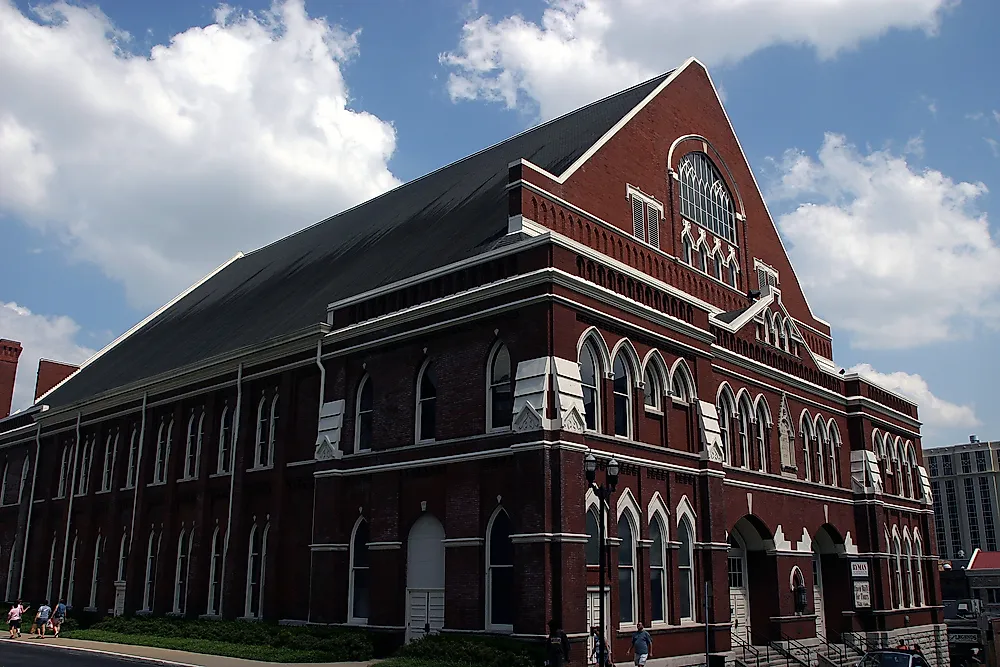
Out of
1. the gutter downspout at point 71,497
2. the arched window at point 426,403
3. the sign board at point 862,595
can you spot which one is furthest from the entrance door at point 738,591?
the gutter downspout at point 71,497

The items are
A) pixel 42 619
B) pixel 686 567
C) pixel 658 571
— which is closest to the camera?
pixel 658 571

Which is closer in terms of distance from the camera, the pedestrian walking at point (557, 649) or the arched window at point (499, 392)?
the pedestrian walking at point (557, 649)

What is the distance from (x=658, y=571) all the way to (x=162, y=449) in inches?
871

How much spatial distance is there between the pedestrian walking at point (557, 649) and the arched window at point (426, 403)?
731 centimetres

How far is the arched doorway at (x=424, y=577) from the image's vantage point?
24.6m

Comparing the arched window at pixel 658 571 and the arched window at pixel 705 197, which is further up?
the arched window at pixel 705 197

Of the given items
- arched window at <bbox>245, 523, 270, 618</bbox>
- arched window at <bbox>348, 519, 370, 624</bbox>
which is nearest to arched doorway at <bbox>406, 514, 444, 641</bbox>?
arched window at <bbox>348, 519, 370, 624</bbox>

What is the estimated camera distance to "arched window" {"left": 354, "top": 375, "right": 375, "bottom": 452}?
2820 centimetres

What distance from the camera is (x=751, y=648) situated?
2972 centimetres

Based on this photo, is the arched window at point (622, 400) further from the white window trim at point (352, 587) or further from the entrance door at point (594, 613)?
the white window trim at point (352, 587)

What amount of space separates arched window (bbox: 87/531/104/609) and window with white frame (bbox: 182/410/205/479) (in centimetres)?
683

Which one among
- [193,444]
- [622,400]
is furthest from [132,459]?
[622,400]

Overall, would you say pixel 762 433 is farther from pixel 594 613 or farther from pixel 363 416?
pixel 363 416

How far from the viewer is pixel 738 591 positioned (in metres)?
31.5
